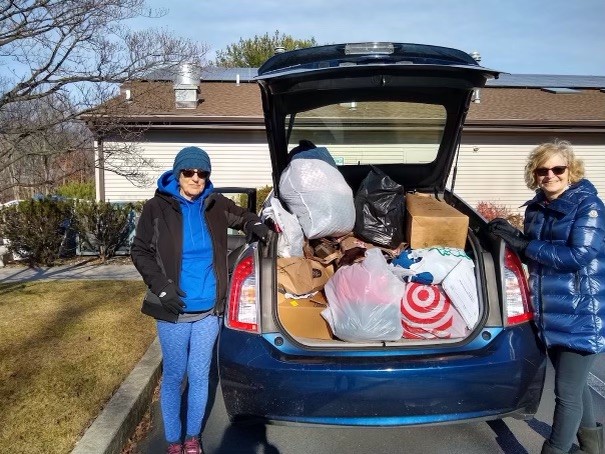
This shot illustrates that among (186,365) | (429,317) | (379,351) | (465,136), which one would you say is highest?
(465,136)

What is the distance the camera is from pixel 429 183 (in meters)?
4.65

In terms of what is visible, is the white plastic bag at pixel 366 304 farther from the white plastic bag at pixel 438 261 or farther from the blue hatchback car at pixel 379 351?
the white plastic bag at pixel 438 261

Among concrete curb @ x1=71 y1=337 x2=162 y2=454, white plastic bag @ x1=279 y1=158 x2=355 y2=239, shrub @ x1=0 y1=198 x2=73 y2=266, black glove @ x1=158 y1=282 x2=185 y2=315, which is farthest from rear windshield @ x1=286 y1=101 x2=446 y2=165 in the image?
shrub @ x1=0 y1=198 x2=73 y2=266

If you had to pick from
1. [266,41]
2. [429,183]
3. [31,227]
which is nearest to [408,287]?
[429,183]

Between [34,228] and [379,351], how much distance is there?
306 inches

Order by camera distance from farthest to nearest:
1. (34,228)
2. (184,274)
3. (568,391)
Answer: (34,228) < (184,274) < (568,391)

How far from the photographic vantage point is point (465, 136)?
1446 centimetres

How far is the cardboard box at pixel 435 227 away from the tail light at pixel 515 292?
0.44 meters

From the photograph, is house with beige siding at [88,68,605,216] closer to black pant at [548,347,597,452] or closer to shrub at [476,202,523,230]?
shrub at [476,202,523,230]

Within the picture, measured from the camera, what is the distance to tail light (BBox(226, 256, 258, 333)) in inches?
116

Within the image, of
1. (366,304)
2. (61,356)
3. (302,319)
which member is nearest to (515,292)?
(366,304)

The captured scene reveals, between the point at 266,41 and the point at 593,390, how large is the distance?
3111cm

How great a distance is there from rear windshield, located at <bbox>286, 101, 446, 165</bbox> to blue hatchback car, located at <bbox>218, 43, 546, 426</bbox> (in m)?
0.62

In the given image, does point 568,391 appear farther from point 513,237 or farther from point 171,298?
point 171,298
